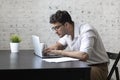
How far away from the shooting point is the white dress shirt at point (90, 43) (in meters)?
2.50

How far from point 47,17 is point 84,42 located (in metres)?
1.27

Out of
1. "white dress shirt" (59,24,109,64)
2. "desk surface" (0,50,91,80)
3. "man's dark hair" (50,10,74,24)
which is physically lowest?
"desk surface" (0,50,91,80)

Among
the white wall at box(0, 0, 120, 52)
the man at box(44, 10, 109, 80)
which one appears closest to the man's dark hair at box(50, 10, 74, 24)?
the man at box(44, 10, 109, 80)

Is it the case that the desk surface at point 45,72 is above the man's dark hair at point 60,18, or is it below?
below

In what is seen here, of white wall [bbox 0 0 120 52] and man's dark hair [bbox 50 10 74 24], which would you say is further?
white wall [bbox 0 0 120 52]

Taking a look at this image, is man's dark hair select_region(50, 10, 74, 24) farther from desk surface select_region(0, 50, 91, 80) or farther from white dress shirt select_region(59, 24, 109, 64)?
desk surface select_region(0, 50, 91, 80)

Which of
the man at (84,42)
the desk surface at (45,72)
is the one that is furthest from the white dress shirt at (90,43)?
the desk surface at (45,72)

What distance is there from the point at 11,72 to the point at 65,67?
39 centimetres

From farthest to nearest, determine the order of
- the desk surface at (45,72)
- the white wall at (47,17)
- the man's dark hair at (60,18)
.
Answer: the white wall at (47,17), the man's dark hair at (60,18), the desk surface at (45,72)

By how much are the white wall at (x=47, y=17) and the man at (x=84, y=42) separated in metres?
0.94

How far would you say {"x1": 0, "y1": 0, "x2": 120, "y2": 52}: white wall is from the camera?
11.7ft

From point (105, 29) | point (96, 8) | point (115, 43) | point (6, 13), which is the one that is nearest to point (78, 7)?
point (96, 8)

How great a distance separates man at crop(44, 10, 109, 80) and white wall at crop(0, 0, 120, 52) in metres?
0.94

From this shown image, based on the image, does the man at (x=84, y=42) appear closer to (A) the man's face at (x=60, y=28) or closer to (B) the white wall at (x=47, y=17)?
(A) the man's face at (x=60, y=28)
